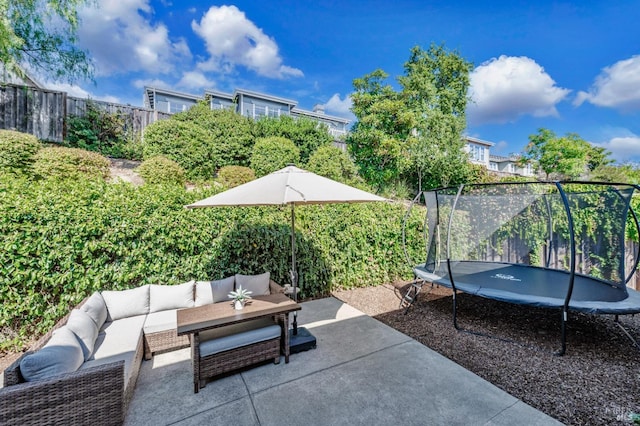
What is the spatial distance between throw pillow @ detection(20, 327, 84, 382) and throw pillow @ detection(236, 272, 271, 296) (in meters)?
1.91

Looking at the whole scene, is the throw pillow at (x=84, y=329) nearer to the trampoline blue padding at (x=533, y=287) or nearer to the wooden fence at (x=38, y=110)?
the trampoline blue padding at (x=533, y=287)

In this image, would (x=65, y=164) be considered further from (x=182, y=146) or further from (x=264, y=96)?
(x=264, y=96)

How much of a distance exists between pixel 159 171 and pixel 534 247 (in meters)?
9.56

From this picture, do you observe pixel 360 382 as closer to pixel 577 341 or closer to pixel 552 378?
pixel 552 378

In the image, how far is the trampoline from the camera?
4.03m

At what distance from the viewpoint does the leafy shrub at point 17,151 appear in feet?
19.3

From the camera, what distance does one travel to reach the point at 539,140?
20406 mm

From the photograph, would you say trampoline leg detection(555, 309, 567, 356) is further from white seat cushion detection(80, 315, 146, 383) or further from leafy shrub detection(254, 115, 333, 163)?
→ leafy shrub detection(254, 115, 333, 163)

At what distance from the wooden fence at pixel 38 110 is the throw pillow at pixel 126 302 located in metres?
8.78

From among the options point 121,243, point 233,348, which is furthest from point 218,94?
point 233,348

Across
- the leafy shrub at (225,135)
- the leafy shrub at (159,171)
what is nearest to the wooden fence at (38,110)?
the leafy shrub at (225,135)

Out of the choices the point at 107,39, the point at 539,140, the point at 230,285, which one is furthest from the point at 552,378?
the point at 539,140

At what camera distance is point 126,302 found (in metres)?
3.44

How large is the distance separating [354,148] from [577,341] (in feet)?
31.9
